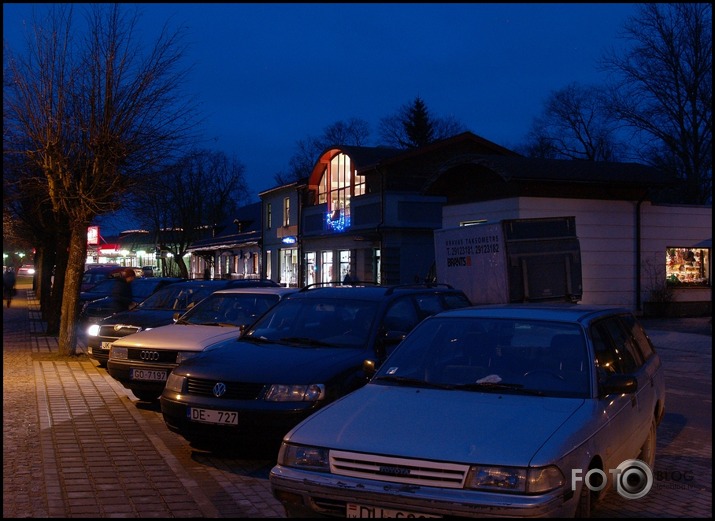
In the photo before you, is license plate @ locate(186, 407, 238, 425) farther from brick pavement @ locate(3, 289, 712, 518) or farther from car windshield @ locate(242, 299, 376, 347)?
car windshield @ locate(242, 299, 376, 347)

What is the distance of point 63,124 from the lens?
14.7 m

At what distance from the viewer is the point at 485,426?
4.71 m

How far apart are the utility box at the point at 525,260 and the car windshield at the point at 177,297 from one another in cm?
633

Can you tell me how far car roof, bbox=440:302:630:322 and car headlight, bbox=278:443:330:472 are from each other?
6.33ft

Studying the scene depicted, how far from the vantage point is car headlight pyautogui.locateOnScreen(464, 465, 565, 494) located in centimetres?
Result: 423

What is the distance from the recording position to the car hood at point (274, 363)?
23.5 ft

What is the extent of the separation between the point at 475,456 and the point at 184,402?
3.72m

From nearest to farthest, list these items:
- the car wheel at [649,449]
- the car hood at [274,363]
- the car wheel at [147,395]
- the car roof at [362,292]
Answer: the car wheel at [649,449] < the car hood at [274,363] < the car roof at [362,292] < the car wheel at [147,395]

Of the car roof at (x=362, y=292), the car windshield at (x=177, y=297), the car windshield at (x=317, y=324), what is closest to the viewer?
the car windshield at (x=317, y=324)

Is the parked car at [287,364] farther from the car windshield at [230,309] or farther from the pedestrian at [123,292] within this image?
the pedestrian at [123,292]

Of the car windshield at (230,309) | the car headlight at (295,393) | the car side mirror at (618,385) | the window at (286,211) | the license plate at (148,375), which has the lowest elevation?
the license plate at (148,375)

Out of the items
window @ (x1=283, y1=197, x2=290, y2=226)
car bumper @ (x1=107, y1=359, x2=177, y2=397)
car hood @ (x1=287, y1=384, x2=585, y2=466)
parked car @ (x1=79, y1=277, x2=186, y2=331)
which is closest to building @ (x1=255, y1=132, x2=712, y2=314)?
window @ (x1=283, y1=197, x2=290, y2=226)

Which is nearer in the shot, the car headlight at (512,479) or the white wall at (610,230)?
the car headlight at (512,479)

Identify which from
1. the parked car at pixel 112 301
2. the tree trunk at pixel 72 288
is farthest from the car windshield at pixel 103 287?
the tree trunk at pixel 72 288
